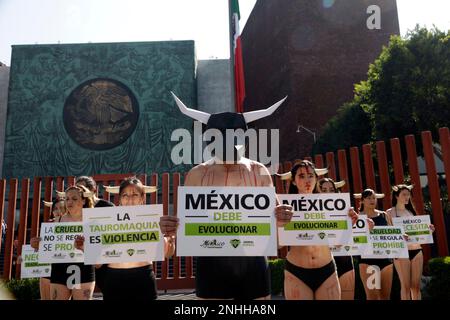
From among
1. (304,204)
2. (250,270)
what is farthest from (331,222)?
(250,270)

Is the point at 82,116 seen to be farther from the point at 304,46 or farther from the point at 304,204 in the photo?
the point at 304,204

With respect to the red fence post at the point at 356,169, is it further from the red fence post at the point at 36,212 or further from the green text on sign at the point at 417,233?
the red fence post at the point at 36,212

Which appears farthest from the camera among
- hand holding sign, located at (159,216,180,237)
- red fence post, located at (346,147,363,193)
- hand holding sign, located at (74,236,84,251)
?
red fence post, located at (346,147,363,193)

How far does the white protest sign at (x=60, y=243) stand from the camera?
443 centimetres

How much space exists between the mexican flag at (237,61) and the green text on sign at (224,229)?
3750mm

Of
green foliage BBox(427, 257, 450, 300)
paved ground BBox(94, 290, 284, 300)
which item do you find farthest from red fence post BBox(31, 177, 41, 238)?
green foliage BBox(427, 257, 450, 300)

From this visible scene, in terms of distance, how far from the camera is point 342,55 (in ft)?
86.0

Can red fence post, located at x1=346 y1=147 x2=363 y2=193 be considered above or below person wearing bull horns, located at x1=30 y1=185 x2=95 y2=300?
above

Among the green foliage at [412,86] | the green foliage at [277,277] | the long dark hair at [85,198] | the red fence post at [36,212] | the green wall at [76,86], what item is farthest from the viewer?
the green wall at [76,86]

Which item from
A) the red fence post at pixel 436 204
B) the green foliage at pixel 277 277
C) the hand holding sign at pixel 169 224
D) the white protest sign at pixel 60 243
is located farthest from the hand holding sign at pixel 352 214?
the green foliage at pixel 277 277

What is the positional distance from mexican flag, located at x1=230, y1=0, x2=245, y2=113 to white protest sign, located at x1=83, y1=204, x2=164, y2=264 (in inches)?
134

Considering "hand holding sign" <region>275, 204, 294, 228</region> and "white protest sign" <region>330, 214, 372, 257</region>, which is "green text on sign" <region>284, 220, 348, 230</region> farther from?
"white protest sign" <region>330, 214, 372, 257</region>

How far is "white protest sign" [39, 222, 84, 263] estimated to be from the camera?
4426 millimetres
